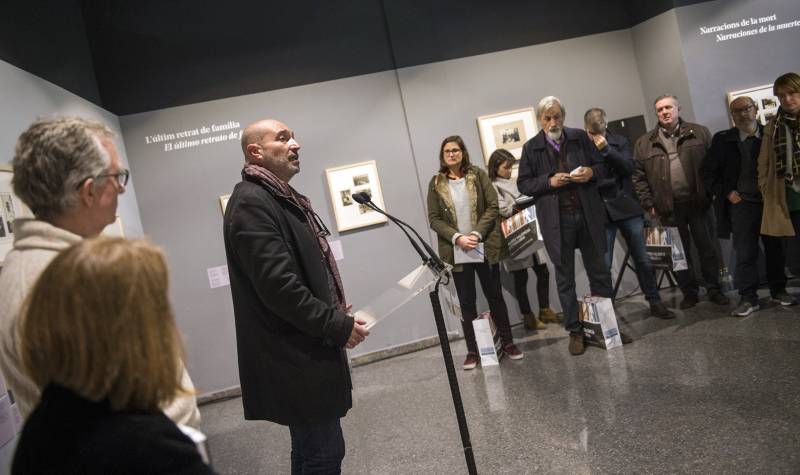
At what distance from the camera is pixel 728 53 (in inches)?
241

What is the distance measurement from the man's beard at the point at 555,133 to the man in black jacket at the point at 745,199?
4.70ft

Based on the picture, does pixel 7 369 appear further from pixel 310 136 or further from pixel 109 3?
pixel 109 3

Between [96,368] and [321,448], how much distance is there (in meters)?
1.37

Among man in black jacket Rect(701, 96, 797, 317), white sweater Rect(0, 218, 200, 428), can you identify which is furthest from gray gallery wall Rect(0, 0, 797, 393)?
white sweater Rect(0, 218, 200, 428)

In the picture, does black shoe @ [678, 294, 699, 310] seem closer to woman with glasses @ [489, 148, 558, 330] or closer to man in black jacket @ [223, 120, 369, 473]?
woman with glasses @ [489, 148, 558, 330]

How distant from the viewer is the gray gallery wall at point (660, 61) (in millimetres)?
6039

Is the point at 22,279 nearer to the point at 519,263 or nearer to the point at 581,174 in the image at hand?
the point at 581,174

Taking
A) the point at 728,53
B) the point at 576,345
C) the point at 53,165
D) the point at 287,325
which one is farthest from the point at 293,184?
the point at 53,165

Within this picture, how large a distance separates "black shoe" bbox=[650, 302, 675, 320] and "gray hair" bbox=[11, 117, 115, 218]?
4854 mm

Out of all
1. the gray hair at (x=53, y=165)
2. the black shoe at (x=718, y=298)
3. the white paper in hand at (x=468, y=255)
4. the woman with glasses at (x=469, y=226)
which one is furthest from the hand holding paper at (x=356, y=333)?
the black shoe at (x=718, y=298)

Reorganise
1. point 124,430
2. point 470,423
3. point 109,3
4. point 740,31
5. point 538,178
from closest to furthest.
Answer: point 124,430 → point 470,423 → point 538,178 → point 109,3 → point 740,31

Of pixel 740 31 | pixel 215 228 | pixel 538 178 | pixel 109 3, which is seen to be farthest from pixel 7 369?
pixel 740 31

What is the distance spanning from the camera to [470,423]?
3.72 m

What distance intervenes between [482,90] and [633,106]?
164 cm
